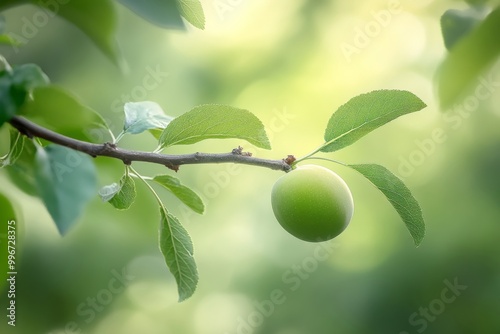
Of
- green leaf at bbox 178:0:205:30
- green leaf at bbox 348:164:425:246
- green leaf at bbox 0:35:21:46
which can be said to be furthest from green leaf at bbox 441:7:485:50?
green leaf at bbox 0:35:21:46

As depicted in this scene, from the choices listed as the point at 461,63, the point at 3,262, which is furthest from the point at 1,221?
the point at 461,63

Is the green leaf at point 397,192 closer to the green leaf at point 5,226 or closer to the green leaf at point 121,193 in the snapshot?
the green leaf at point 121,193

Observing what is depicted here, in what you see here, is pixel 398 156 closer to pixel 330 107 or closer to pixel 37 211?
pixel 330 107

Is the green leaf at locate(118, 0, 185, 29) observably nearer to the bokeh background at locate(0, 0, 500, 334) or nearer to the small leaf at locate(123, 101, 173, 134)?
the small leaf at locate(123, 101, 173, 134)

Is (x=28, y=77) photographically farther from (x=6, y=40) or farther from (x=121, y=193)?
(x=121, y=193)

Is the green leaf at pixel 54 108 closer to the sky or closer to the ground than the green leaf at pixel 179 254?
closer to the sky

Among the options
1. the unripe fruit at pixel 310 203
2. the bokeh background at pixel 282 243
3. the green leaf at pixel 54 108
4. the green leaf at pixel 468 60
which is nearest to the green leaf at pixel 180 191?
the unripe fruit at pixel 310 203
